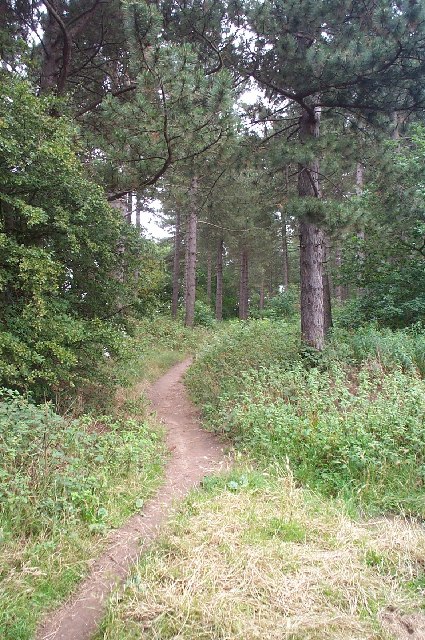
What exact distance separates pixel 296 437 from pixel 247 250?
62.2 ft

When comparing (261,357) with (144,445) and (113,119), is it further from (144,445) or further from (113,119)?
(113,119)

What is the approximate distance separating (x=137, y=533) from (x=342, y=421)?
2.74 metres

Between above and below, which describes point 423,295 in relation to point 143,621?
above

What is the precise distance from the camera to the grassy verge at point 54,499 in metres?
2.53

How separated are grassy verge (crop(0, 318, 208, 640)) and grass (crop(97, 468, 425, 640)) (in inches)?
19.8

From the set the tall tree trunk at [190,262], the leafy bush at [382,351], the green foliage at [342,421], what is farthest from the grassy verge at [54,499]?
the tall tree trunk at [190,262]

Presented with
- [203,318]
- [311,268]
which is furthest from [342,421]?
[203,318]

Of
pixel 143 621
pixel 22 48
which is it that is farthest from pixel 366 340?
pixel 22 48

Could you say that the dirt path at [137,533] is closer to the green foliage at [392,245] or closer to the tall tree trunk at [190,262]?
the green foliage at [392,245]

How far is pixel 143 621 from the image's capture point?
2.30 metres

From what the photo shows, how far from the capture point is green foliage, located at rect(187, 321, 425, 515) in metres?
3.92

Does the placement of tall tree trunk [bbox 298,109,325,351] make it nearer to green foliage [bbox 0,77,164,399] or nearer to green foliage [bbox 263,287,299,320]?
green foliage [bbox 0,77,164,399]

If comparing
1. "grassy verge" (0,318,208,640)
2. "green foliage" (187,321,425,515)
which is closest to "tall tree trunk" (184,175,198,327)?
"green foliage" (187,321,425,515)

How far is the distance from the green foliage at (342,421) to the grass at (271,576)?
57cm
